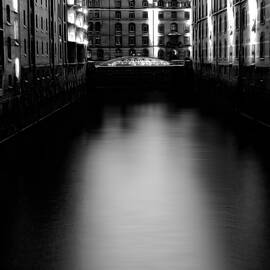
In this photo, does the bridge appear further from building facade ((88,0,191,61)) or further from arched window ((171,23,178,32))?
arched window ((171,23,178,32))

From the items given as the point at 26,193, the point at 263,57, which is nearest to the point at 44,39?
the point at 263,57

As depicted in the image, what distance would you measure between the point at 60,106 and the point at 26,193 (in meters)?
32.5

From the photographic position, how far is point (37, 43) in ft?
178

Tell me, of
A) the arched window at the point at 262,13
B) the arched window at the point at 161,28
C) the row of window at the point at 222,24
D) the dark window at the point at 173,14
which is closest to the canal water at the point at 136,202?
the arched window at the point at 262,13

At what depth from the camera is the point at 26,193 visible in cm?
1502

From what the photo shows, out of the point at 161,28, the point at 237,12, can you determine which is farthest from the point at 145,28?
the point at 237,12

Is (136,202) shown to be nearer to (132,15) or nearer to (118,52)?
(118,52)

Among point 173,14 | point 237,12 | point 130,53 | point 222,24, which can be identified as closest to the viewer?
point 237,12

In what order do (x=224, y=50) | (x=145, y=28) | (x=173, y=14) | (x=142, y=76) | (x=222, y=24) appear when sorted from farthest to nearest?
(x=145, y=28) → (x=173, y=14) → (x=142, y=76) → (x=222, y=24) → (x=224, y=50)

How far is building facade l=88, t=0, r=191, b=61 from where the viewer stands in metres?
127

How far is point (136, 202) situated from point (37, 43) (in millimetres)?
42412

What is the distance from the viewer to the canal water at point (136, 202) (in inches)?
377

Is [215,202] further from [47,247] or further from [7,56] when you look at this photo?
[7,56]

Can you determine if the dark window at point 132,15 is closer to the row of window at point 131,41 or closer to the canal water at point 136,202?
the row of window at point 131,41
